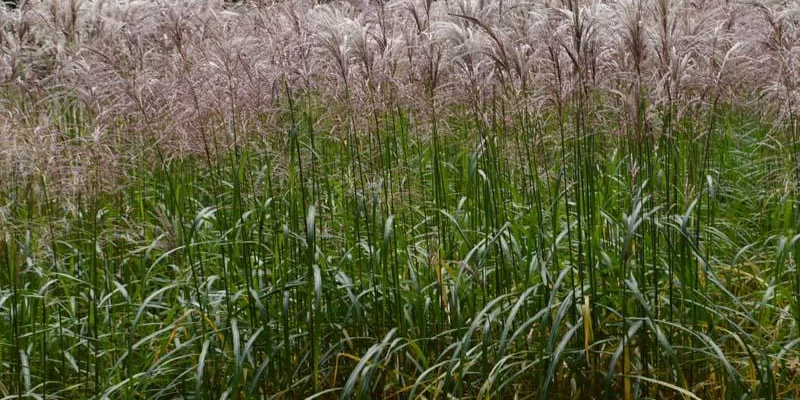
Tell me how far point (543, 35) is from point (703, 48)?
85cm

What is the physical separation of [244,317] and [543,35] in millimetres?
1813

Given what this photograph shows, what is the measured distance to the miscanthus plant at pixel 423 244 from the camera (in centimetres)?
347

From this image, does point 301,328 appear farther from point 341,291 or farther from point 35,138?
point 35,138

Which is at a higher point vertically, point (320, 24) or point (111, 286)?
point (320, 24)

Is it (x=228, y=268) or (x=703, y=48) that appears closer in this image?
(x=703, y=48)

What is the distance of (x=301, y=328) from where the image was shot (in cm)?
391

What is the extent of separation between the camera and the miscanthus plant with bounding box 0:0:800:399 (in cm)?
347

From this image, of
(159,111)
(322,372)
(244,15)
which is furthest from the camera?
(244,15)

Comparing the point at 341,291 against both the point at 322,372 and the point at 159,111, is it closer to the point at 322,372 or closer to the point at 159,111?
the point at 322,372

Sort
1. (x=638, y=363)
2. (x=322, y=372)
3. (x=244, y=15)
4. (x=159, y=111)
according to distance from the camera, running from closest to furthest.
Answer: (x=638, y=363), (x=322, y=372), (x=159, y=111), (x=244, y=15)

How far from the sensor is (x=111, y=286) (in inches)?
179

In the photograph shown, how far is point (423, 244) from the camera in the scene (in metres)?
4.61

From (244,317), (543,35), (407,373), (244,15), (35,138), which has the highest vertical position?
(244,15)

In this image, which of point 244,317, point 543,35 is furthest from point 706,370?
point 244,317
